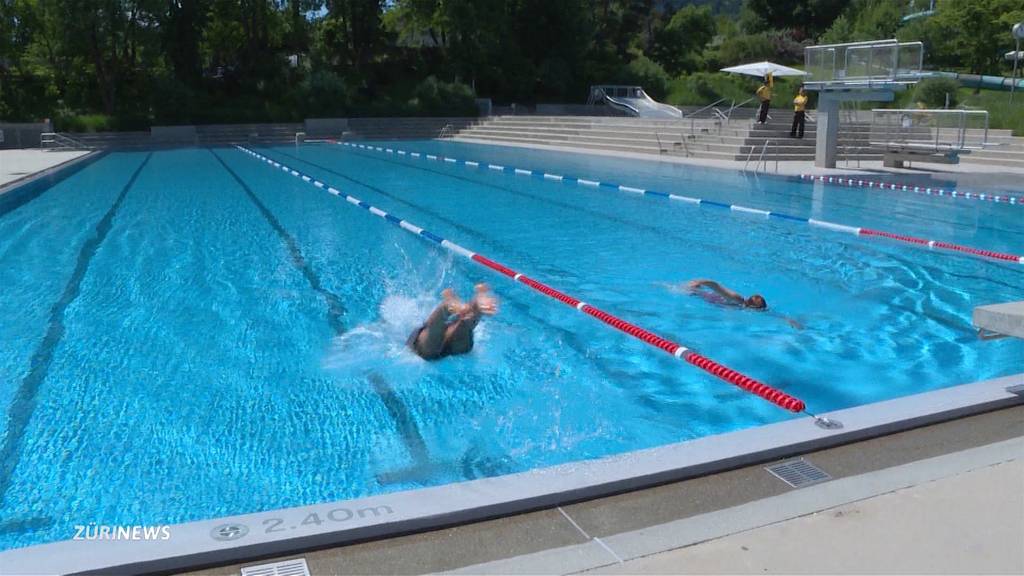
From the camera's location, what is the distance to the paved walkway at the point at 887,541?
2.29m

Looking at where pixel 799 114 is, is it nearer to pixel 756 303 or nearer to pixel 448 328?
pixel 756 303

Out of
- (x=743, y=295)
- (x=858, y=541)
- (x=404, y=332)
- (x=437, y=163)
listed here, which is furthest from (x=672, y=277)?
(x=437, y=163)

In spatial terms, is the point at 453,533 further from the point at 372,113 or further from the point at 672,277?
the point at 372,113

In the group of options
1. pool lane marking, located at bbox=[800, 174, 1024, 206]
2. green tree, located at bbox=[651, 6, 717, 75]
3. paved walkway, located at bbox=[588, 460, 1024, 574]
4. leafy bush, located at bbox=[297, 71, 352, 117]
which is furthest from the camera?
green tree, located at bbox=[651, 6, 717, 75]

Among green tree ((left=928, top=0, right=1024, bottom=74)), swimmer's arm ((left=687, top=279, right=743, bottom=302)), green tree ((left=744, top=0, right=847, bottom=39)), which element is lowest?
swimmer's arm ((left=687, top=279, right=743, bottom=302))

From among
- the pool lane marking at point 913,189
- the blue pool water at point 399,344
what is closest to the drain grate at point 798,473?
the blue pool water at point 399,344

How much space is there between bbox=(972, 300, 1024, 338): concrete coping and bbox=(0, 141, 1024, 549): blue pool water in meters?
1.16

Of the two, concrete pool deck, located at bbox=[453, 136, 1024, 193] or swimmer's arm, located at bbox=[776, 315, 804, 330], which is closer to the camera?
swimmer's arm, located at bbox=[776, 315, 804, 330]

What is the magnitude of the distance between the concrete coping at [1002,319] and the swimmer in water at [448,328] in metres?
2.74

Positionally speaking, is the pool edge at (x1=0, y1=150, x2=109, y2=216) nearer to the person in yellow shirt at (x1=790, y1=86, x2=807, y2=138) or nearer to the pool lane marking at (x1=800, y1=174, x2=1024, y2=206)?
the pool lane marking at (x1=800, y1=174, x2=1024, y2=206)

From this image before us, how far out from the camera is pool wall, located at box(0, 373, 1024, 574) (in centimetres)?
238

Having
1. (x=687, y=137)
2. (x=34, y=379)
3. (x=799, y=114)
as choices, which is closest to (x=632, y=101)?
(x=687, y=137)

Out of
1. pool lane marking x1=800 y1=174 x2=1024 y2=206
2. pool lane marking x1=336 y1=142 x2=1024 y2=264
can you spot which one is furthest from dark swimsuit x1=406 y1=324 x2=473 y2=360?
pool lane marking x1=800 y1=174 x2=1024 y2=206

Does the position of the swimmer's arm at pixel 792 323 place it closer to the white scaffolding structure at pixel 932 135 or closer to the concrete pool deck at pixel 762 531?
the concrete pool deck at pixel 762 531
